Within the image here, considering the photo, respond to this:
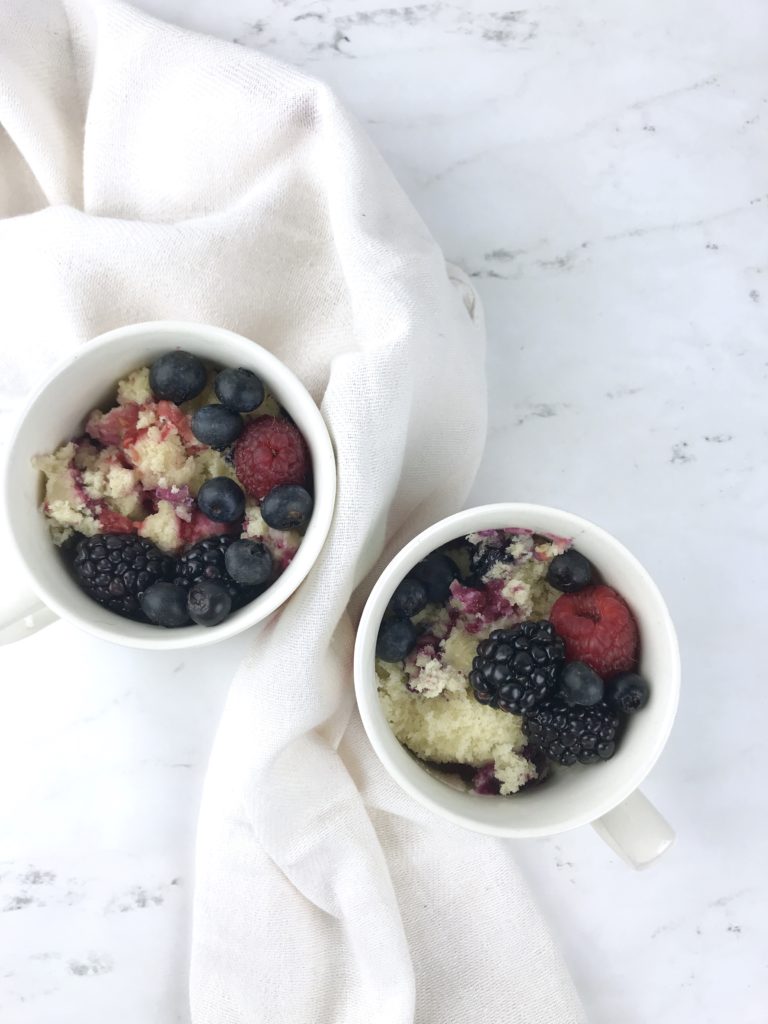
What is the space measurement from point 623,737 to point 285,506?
361 millimetres

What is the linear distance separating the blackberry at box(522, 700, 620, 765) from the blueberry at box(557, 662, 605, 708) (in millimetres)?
12

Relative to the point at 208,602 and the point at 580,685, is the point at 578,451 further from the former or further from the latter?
the point at 208,602

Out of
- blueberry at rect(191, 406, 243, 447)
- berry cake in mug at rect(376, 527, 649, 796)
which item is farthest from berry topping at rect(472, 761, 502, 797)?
blueberry at rect(191, 406, 243, 447)

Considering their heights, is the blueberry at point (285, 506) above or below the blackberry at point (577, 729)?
above

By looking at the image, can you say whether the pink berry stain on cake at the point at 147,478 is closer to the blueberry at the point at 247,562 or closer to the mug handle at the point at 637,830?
the blueberry at the point at 247,562

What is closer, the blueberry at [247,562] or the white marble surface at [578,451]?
the blueberry at [247,562]

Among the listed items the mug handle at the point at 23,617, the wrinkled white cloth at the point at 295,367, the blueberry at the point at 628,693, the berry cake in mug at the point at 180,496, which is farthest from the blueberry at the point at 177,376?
the blueberry at the point at 628,693

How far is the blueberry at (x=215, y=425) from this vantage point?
2.47ft

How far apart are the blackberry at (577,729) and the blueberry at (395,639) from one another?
12 cm

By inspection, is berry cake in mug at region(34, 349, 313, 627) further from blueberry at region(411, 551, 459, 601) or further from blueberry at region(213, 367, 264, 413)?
blueberry at region(411, 551, 459, 601)

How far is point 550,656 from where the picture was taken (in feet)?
2.37

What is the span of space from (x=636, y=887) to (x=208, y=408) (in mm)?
721

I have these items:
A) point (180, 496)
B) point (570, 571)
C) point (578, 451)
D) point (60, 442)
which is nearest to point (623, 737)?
point (570, 571)

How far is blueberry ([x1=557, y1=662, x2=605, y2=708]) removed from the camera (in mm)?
716
